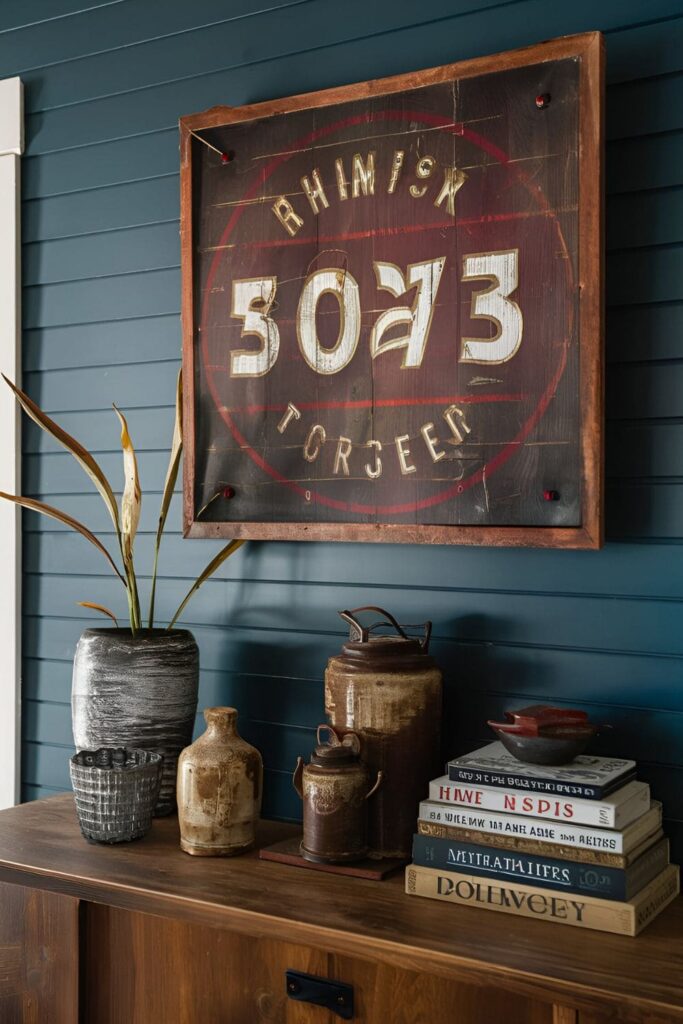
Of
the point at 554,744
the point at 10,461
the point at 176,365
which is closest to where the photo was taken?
the point at 554,744

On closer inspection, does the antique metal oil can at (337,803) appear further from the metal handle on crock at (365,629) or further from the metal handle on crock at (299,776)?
the metal handle on crock at (365,629)

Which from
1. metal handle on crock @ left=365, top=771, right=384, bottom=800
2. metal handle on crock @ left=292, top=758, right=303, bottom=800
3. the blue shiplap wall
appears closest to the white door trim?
the blue shiplap wall

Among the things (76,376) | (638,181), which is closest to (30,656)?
(76,376)

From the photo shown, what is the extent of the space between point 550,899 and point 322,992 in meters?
0.36

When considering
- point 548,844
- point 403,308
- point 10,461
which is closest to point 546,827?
point 548,844

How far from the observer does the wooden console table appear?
1376mm

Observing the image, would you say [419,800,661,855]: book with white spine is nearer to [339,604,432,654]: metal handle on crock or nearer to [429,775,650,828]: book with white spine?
[429,775,650,828]: book with white spine

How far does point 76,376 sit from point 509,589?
3.78ft

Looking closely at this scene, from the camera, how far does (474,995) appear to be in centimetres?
146

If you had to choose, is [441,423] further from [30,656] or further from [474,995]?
[30,656]

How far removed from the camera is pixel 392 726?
1766 mm

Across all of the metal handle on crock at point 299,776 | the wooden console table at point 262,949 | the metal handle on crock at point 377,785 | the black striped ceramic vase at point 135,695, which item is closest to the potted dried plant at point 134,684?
the black striped ceramic vase at point 135,695

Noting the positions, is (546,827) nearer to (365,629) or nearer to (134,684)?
(365,629)

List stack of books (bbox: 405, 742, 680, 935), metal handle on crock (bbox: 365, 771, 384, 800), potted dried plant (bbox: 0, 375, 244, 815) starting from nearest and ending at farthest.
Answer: stack of books (bbox: 405, 742, 680, 935)
metal handle on crock (bbox: 365, 771, 384, 800)
potted dried plant (bbox: 0, 375, 244, 815)
